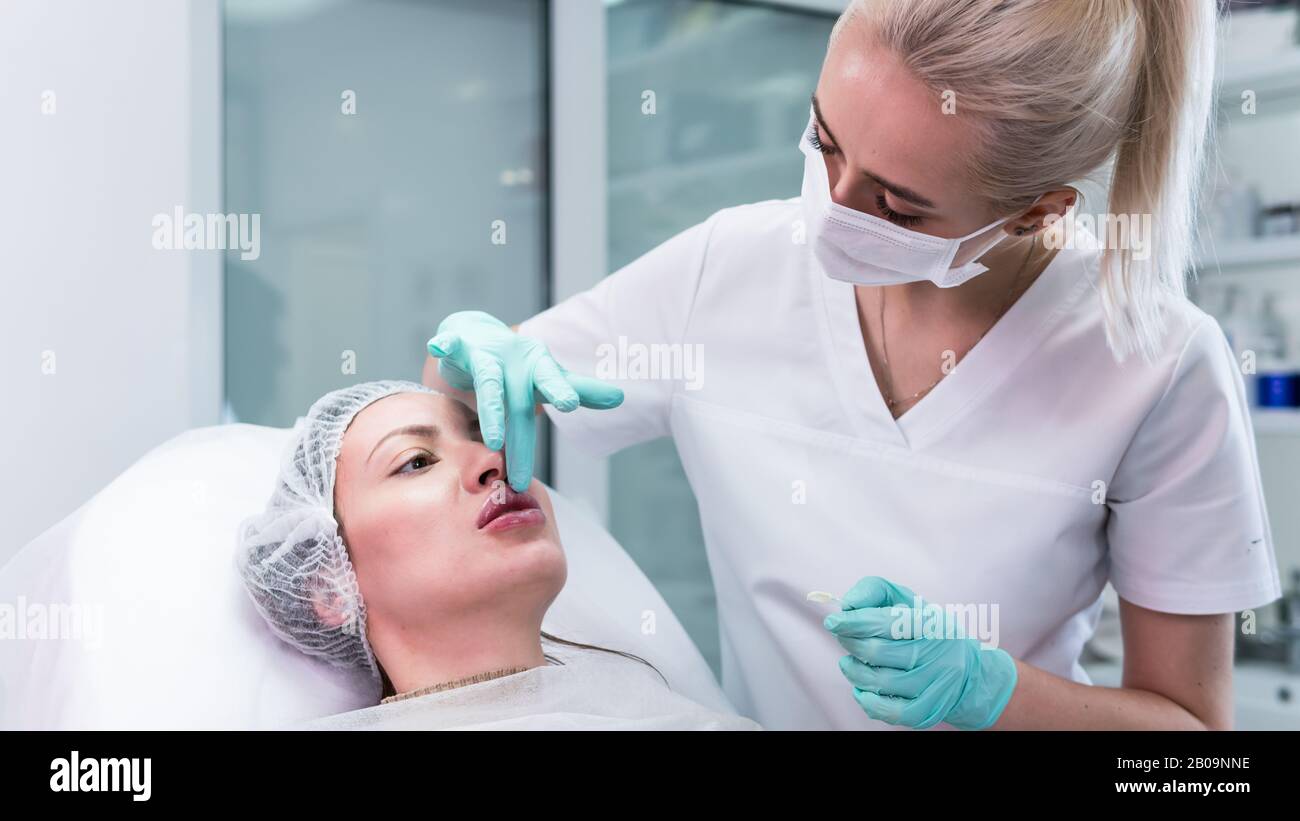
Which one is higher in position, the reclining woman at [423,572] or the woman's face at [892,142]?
the woman's face at [892,142]

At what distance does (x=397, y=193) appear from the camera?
1934 mm

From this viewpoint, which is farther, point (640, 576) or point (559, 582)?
point (640, 576)

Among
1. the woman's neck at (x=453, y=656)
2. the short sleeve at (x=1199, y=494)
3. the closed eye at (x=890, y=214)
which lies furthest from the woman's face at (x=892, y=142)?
the woman's neck at (x=453, y=656)

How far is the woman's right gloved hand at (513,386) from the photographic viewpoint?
1062 millimetres

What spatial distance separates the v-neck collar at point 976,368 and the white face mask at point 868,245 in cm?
12

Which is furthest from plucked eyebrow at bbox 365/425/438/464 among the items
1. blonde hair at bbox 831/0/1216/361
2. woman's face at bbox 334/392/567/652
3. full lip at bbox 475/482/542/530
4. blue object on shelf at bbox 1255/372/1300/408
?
blue object on shelf at bbox 1255/372/1300/408

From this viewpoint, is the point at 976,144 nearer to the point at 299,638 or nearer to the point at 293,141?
the point at 299,638

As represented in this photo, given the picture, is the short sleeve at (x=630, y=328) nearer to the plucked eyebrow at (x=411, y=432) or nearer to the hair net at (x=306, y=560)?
the plucked eyebrow at (x=411, y=432)

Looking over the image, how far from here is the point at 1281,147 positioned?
243 cm

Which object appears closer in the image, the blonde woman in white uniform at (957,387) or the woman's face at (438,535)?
the blonde woman in white uniform at (957,387)

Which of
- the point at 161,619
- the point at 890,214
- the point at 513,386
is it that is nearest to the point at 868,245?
the point at 890,214

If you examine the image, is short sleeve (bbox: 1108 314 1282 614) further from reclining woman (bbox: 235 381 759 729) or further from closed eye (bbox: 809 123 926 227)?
reclining woman (bbox: 235 381 759 729)

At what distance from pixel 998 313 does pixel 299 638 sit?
89 cm
